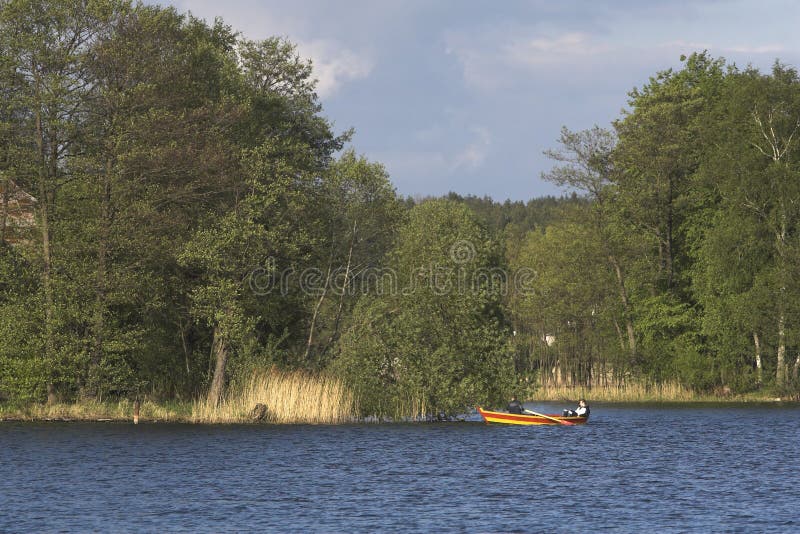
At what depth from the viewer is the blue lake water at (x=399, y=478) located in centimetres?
2802

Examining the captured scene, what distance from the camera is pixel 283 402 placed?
50750 millimetres

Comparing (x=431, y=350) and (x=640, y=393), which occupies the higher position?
(x=431, y=350)

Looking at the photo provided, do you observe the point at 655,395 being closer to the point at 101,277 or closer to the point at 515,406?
the point at 515,406

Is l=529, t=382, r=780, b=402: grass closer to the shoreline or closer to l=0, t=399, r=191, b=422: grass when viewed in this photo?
the shoreline

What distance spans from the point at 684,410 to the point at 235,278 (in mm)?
31141

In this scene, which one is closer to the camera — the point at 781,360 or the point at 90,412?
the point at 90,412

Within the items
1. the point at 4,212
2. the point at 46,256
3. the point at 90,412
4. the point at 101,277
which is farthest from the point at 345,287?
the point at 4,212

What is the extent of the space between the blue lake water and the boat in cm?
54

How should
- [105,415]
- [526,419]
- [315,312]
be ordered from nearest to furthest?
[105,415] → [526,419] → [315,312]

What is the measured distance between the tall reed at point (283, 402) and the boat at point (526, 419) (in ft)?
23.6

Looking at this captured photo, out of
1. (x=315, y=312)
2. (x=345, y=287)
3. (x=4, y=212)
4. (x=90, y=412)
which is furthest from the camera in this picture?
(x=345, y=287)

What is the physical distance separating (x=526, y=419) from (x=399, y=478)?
20.4 metres

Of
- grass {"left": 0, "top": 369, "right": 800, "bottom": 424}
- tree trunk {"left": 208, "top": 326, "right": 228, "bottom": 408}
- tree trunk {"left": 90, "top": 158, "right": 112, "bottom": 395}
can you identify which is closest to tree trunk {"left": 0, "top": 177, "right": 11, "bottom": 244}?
tree trunk {"left": 90, "top": 158, "right": 112, "bottom": 395}

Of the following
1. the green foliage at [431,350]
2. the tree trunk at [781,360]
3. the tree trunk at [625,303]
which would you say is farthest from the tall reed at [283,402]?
the tree trunk at [625,303]
